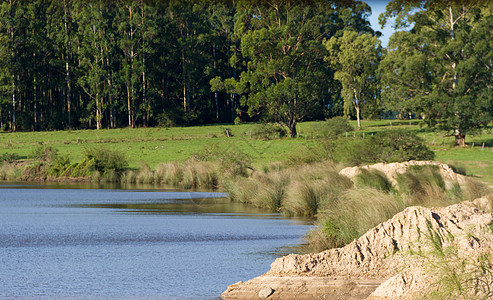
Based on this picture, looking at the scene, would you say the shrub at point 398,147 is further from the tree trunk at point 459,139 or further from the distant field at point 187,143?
the tree trunk at point 459,139

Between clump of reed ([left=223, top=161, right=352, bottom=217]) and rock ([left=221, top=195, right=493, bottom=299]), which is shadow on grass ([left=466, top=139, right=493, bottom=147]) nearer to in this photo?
clump of reed ([left=223, top=161, right=352, bottom=217])

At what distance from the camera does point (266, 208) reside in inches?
1064

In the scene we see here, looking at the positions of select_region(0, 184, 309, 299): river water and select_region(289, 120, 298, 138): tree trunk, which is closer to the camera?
select_region(0, 184, 309, 299): river water

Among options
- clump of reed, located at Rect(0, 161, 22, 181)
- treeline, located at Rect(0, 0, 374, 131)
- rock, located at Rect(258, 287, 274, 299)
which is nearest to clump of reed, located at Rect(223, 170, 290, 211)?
rock, located at Rect(258, 287, 274, 299)

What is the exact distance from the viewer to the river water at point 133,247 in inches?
452

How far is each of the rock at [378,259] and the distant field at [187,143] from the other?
2702 centimetres

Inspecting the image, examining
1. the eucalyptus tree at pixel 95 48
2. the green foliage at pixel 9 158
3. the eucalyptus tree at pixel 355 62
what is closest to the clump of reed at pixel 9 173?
the green foliage at pixel 9 158

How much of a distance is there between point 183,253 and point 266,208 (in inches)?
480

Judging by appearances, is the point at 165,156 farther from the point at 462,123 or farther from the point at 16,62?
the point at 16,62

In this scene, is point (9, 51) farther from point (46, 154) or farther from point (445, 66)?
point (445, 66)

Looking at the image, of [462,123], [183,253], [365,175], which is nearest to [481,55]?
[462,123]

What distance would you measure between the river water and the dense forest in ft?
104

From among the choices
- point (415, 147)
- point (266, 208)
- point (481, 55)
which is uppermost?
point (481, 55)

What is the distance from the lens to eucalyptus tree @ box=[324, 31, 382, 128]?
7788 cm
